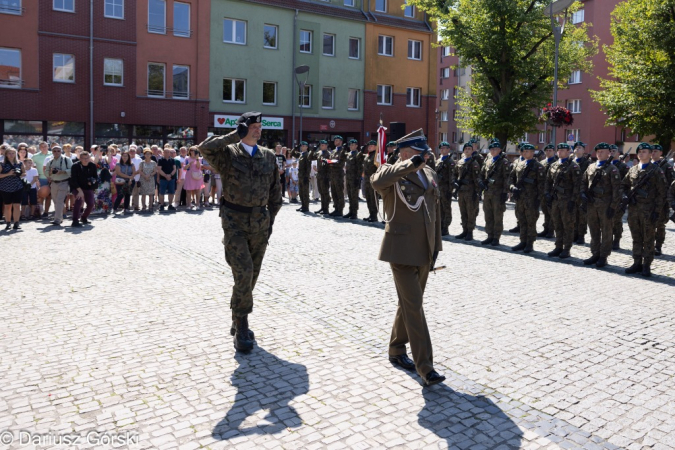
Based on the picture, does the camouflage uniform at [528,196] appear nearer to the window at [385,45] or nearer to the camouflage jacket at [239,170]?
the camouflage jacket at [239,170]

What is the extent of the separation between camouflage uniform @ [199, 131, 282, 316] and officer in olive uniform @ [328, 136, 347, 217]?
12.3 meters

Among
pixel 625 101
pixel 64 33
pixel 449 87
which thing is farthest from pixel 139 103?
pixel 449 87

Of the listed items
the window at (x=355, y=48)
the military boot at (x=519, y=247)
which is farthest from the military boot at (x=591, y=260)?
the window at (x=355, y=48)

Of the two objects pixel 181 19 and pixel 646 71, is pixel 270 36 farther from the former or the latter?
pixel 646 71

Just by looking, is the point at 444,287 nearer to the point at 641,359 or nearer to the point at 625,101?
the point at 641,359

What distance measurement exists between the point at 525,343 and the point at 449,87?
67.3 meters

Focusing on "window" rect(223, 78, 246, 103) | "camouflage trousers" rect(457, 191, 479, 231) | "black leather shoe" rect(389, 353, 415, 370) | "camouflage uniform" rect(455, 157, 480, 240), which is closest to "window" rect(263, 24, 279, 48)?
"window" rect(223, 78, 246, 103)

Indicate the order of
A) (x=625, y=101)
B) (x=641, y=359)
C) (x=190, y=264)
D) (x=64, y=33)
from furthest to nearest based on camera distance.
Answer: (x=64, y=33), (x=625, y=101), (x=190, y=264), (x=641, y=359)

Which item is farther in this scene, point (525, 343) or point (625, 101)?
point (625, 101)

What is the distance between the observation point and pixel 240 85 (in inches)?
1412

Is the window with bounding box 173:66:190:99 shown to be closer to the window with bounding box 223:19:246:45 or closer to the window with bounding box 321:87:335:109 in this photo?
the window with bounding box 223:19:246:45

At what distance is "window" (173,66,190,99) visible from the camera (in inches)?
1321

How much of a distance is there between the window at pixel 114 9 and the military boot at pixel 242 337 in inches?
1152

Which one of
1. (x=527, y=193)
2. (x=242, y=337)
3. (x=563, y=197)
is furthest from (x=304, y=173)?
(x=242, y=337)
